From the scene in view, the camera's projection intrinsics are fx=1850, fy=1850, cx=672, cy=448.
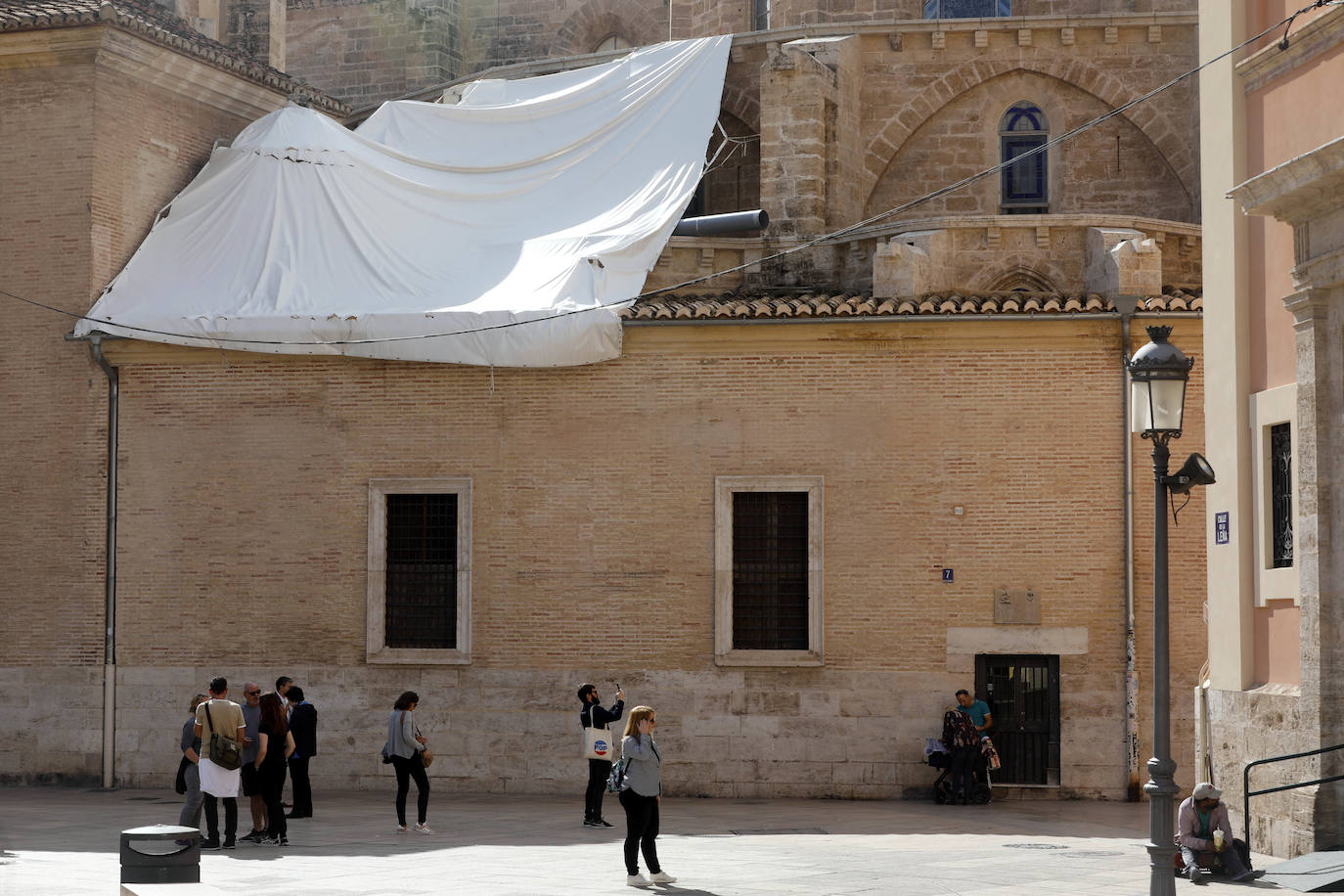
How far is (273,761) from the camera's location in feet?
47.1

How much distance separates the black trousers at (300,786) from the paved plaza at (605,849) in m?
0.13

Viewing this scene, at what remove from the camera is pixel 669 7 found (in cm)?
2828

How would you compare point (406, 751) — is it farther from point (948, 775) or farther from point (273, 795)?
point (948, 775)

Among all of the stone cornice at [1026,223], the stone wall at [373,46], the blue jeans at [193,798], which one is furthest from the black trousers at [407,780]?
the stone wall at [373,46]

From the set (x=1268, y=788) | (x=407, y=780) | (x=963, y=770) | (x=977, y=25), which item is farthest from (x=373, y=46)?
(x=1268, y=788)

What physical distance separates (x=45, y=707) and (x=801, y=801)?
811cm

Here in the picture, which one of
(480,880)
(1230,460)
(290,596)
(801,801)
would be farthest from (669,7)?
(480,880)

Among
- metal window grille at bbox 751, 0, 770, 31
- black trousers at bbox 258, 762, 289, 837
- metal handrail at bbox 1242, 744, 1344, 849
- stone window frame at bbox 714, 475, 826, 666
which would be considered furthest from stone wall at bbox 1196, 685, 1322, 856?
metal window grille at bbox 751, 0, 770, 31

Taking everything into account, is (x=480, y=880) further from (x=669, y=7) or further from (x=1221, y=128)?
(x=669, y=7)

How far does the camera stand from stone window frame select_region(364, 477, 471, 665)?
18953 mm

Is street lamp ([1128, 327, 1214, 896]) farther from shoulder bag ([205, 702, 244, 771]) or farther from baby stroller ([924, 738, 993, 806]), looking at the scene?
baby stroller ([924, 738, 993, 806])

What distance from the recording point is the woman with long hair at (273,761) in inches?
557

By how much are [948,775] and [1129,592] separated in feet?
8.14

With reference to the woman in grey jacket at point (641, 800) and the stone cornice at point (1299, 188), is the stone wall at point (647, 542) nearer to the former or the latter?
the stone cornice at point (1299, 188)
